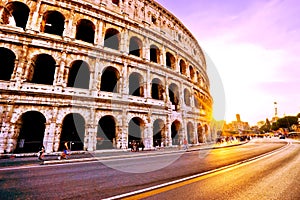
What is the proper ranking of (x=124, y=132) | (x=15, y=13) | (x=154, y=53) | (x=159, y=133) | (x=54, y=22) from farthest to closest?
(x=154, y=53) → (x=159, y=133) → (x=54, y=22) → (x=124, y=132) → (x=15, y=13)

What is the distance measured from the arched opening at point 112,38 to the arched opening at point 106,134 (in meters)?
8.92

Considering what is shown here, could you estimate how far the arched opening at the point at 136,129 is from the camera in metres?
15.5

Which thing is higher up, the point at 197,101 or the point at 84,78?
the point at 84,78

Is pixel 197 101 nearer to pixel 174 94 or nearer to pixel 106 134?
pixel 174 94

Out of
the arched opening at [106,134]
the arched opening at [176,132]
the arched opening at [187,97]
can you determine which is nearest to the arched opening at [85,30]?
the arched opening at [106,134]

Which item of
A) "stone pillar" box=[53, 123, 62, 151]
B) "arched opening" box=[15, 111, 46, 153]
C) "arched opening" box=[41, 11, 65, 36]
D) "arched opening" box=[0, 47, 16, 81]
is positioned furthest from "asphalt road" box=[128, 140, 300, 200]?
"arched opening" box=[41, 11, 65, 36]

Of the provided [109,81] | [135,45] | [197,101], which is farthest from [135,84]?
[197,101]

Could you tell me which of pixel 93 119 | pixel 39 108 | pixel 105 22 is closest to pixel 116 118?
pixel 93 119

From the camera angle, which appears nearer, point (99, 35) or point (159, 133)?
point (99, 35)

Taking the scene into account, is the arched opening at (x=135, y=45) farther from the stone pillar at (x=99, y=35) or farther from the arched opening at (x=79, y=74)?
the arched opening at (x=79, y=74)

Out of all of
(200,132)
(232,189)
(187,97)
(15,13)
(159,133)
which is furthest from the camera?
(200,132)

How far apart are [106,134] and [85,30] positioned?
39.0 ft

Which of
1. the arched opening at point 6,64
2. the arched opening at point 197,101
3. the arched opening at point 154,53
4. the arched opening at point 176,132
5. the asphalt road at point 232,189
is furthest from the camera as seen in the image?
the arched opening at point 197,101

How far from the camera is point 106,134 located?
15.0 metres
